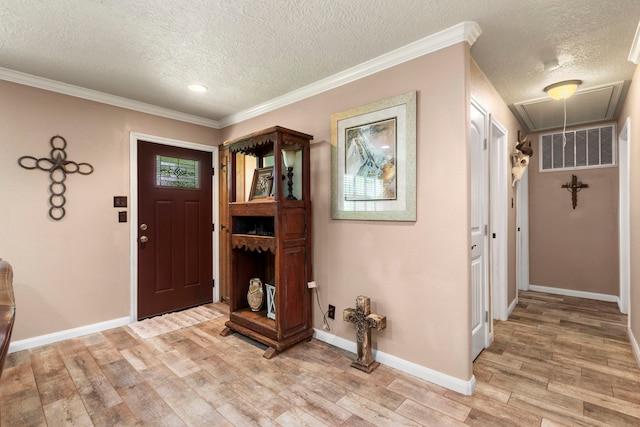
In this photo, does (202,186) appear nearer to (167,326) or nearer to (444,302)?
(167,326)

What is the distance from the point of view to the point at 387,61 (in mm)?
2324

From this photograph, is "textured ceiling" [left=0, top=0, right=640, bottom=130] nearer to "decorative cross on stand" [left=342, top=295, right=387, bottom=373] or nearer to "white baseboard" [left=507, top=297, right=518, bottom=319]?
"decorative cross on stand" [left=342, top=295, right=387, bottom=373]

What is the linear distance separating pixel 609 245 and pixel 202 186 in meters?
5.29

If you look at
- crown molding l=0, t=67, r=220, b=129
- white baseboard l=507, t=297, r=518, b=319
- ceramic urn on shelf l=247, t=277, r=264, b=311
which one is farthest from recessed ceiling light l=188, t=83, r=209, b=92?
white baseboard l=507, t=297, r=518, b=319

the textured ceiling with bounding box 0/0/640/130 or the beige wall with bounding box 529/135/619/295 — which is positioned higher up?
the textured ceiling with bounding box 0/0/640/130

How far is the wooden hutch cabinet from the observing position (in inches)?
100

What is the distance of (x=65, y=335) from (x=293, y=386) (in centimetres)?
228

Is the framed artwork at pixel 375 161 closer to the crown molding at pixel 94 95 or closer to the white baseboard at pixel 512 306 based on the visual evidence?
the crown molding at pixel 94 95

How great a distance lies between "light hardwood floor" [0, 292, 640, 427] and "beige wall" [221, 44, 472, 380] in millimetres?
290

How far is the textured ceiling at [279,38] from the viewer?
177 centimetres

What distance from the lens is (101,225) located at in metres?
3.06

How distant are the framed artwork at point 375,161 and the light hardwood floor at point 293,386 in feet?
3.95

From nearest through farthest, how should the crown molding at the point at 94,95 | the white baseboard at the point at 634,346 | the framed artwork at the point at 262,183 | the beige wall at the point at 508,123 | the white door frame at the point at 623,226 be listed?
the white baseboard at the point at 634,346 < the beige wall at the point at 508,123 < the crown molding at the point at 94,95 < the framed artwork at the point at 262,183 < the white door frame at the point at 623,226

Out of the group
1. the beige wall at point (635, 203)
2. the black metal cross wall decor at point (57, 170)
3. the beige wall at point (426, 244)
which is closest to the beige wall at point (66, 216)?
the black metal cross wall decor at point (57, 170)
